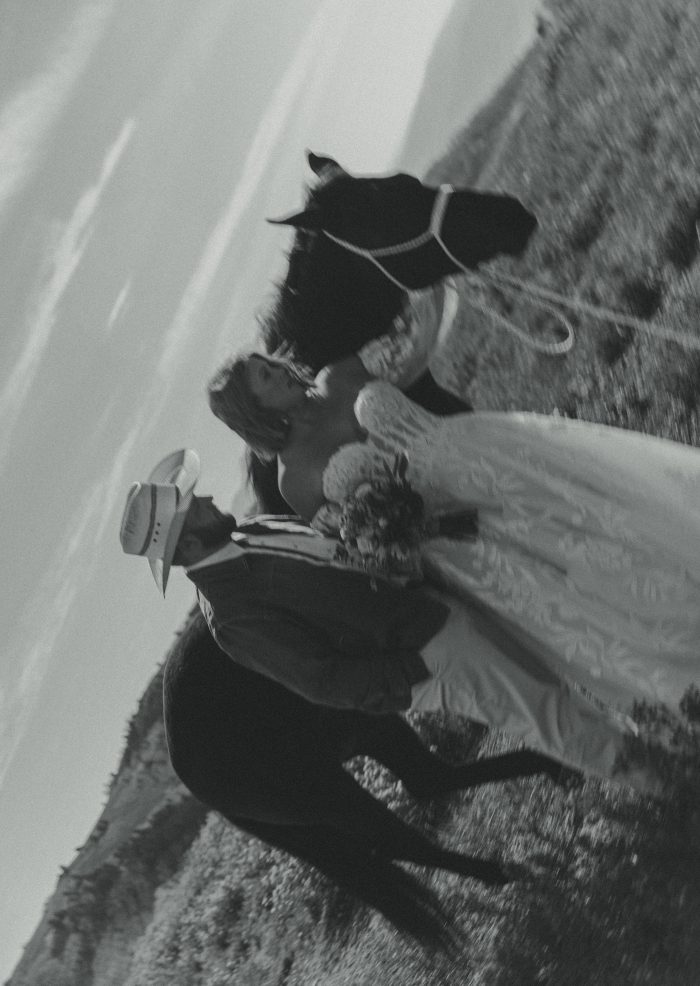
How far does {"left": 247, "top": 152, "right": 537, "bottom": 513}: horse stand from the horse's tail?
155 cm

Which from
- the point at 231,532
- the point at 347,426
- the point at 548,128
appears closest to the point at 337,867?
the point at 231,532

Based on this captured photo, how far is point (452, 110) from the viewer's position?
72.6 ft

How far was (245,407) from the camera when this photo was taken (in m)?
3.39

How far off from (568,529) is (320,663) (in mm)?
956

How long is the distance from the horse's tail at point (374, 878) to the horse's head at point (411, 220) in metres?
2.34

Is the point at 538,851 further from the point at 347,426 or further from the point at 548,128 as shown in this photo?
the point at 548,128

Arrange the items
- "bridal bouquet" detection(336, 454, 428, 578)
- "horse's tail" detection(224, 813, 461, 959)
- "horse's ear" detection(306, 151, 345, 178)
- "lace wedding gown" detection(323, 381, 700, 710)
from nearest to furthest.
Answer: "lace wedding gown" detection(323, 381, 700, 710) → "bridal bouquet" detection(336, 454, 428, 578) → "horse's ear" detection(306, 151, 345, 178) → "horse's tail" detection(224, 813, 461, 959)

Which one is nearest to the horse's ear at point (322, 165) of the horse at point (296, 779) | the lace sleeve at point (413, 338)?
the lace sleeve at point (413, 338)

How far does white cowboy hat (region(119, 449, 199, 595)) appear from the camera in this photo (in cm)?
335

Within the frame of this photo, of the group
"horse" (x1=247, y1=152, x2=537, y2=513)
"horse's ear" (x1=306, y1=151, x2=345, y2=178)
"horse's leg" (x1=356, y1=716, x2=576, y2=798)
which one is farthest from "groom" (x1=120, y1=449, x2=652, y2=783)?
"horse's ear" (x1=306, y1=151, x2=345, y2=178)

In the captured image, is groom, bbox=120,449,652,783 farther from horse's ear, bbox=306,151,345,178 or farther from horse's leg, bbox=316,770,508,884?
horse's ear, bbox=306,151,345,178

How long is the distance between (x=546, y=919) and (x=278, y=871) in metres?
3.11

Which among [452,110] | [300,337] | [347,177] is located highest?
[452,110]

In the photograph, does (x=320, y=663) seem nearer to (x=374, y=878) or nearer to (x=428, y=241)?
(x=374, y=878)
